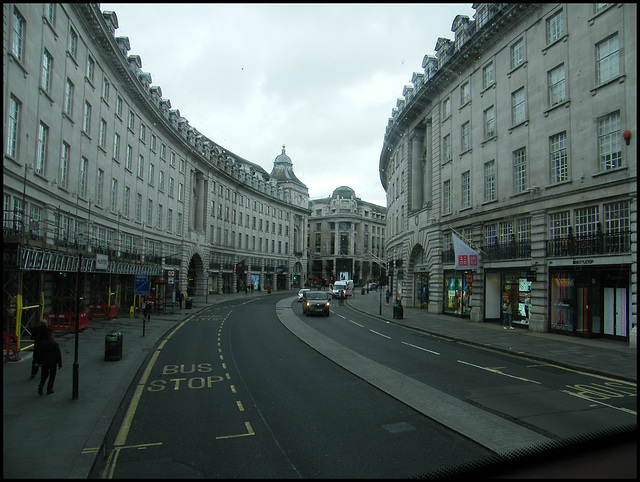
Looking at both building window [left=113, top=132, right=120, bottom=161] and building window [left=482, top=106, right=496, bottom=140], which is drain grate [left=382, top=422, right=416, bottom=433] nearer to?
building window [left=482, top=106, right=496, bottom=140]

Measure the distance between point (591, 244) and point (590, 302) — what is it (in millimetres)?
2790

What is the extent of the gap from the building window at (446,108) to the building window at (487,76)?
16.5 feet

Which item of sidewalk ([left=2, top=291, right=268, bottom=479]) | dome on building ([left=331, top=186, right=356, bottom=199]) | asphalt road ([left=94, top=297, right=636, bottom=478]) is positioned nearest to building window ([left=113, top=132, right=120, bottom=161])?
sidewalk ([left=2, top=291, right=268, bottom=479])

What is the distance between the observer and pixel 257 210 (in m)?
84.3

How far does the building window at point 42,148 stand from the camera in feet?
72.0

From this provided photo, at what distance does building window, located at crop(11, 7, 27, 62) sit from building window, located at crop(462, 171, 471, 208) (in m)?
26.7

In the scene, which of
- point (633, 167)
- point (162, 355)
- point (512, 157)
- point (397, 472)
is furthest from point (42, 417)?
point (512, 157)

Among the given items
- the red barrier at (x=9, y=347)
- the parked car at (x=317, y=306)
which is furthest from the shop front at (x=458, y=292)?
the red barrier at (x=9, y=347)

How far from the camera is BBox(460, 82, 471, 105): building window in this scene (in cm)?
3192

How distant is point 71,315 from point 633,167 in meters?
26.7

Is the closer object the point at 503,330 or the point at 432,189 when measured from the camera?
the point at 503,330

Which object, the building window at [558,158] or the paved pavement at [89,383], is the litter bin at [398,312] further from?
the building window at [558,158]

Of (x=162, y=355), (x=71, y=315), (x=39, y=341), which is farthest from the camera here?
(x=71, y=315)

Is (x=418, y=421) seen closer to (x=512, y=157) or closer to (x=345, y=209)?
(x=512, y=157)
